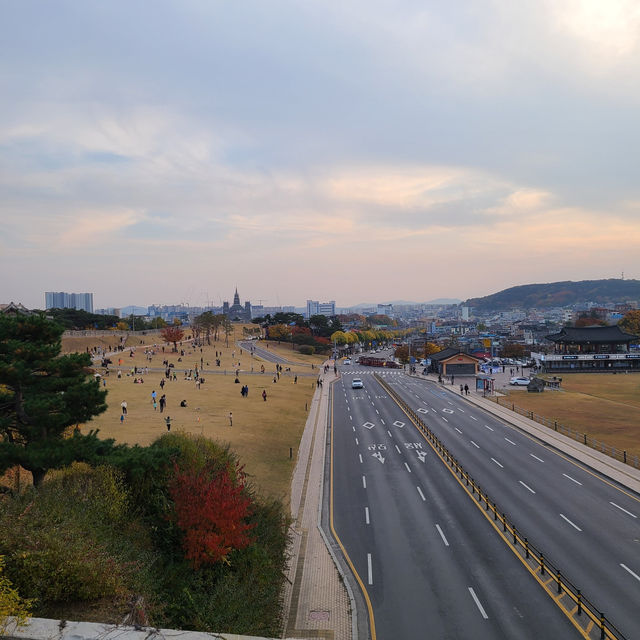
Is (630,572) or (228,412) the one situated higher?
(228,412)

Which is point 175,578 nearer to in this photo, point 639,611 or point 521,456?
point 639,611

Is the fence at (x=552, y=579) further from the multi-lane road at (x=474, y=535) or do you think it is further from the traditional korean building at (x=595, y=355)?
the traditional korean building at (x=595, y=355)

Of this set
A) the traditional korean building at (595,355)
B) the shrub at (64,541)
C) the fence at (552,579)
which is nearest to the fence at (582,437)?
the fence at (552,579)

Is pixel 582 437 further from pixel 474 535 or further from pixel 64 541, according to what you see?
pixel 64 541

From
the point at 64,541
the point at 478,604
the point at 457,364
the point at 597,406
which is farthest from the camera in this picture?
the point at 457,364

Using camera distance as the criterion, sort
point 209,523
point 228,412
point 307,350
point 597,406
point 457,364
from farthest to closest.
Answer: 1. point 307,350
2. point 457,364
3. point 597,406
4. point 228,412
5. point 209,523

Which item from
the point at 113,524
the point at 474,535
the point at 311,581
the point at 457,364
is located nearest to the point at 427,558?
the point at 474,535

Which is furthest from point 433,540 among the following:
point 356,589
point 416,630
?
point 416,630
